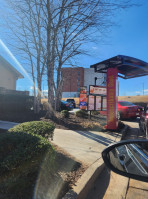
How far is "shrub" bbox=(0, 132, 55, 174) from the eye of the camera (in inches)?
75.9

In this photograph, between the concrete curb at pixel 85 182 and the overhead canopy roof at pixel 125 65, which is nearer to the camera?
the concrete curb at pixel 85 182

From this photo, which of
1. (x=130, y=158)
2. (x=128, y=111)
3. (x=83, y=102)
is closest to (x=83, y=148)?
(x=130, y=158)

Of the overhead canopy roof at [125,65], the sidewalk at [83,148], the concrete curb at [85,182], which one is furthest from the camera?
the overhead canopy roof at [125,65]

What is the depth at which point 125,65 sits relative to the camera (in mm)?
7461

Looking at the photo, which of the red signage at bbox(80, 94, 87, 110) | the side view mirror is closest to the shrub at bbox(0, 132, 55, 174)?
the side view mirror

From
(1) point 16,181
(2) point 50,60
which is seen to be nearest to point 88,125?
(2) point 50,60

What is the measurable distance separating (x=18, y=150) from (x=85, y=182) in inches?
52.1

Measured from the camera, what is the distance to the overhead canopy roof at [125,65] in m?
6.63

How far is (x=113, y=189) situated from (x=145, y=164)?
1.74 m

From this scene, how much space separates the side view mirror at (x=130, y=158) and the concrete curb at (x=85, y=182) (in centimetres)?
94

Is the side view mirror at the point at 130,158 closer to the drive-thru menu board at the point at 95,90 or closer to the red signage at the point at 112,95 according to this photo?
the red signage at the point at 112,95

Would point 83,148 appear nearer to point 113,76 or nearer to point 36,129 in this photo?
point 36,129

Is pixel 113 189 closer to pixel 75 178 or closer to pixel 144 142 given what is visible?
pixel 75 178

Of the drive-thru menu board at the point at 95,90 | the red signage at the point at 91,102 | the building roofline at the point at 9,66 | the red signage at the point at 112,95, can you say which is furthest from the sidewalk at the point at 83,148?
the building roofline at the point at 9,66
